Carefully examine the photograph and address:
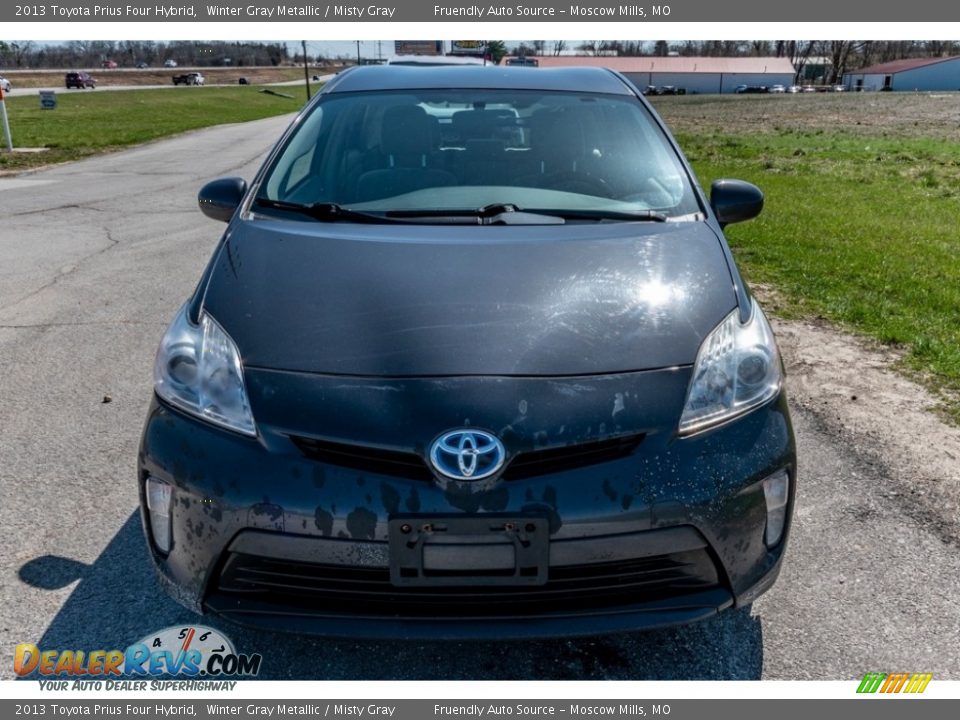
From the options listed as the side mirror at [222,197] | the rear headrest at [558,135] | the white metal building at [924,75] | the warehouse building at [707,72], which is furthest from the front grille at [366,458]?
the white metal building at [924,75]

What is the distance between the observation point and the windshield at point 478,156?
3.14m

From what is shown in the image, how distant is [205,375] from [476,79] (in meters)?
2.15

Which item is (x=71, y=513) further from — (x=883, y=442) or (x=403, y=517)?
(x=883, y=442)

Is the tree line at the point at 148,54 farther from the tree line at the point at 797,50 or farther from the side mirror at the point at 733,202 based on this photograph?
the side mirror at the point at 733,202

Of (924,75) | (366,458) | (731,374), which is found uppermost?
(731,374)

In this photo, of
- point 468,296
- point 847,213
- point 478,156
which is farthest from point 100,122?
point 468,296

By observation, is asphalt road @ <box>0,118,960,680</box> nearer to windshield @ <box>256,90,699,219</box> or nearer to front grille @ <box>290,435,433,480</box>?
front grille @ <box>290,435,433,480</box>

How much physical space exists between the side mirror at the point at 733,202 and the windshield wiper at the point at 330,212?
1.34 m

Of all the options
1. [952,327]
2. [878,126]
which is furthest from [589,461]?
[878,126]

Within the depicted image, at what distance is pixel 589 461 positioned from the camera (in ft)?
6.74

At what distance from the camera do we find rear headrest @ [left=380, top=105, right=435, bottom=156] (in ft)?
11.2

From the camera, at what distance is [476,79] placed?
12.4 feet

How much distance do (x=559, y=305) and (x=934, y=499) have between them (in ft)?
6.56

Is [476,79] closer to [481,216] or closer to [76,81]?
[481,216]
